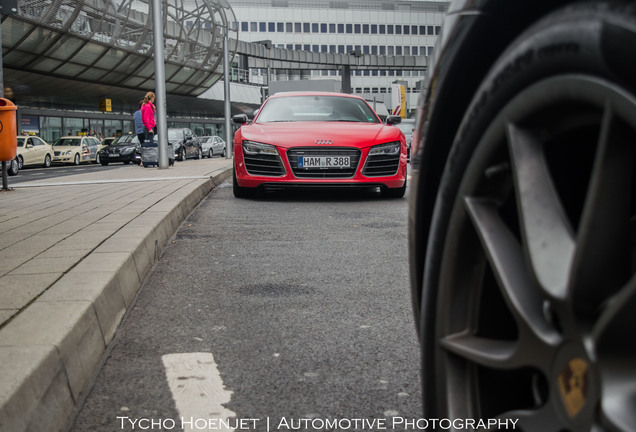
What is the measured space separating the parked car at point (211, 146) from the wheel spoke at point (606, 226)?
140 feet

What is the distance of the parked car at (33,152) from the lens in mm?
30453

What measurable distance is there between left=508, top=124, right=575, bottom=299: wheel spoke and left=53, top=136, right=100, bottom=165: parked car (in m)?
35.8

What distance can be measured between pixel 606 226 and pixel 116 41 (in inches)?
1681

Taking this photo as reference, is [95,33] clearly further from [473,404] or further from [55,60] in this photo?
[473,404]

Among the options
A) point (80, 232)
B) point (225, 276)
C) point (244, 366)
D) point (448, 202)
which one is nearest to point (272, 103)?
point (80, 232)

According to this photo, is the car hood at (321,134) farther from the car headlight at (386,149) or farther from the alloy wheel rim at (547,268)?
the alloy wheel rim at (547,268)

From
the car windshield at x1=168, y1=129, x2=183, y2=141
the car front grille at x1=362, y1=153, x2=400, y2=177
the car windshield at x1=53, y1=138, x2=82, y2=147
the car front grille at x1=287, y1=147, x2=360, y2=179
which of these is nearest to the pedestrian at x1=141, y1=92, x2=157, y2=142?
the car front grille at x1=287, y1=147, x2=360, y2=179

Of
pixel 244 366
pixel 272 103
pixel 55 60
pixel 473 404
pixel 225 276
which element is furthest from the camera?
pixel 55 60

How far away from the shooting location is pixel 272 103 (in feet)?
36.5

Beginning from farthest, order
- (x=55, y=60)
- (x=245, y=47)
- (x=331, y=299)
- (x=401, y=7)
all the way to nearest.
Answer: (x=401, y=7)
(x=245, y=47)
(x=55, y=60)
(x=331, y=299)

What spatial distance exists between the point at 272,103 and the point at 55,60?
98.6 feet

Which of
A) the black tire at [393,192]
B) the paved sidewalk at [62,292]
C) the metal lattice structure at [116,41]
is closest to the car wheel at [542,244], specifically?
the paved sidewalk at [62,292]

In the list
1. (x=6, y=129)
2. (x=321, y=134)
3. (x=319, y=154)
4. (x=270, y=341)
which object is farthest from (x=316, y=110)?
(x=270, y=341)

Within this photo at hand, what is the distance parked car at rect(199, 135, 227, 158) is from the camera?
4494cm
